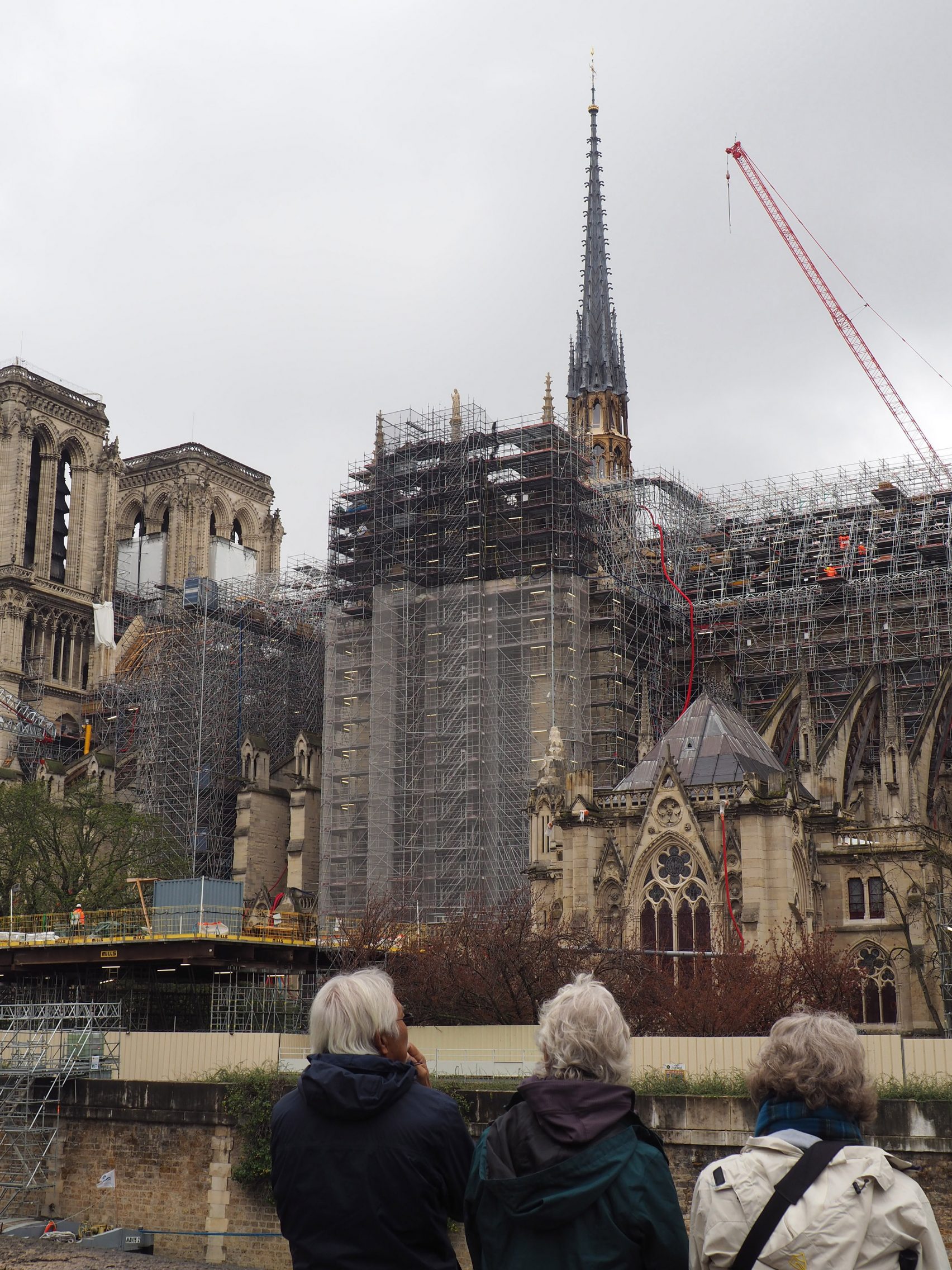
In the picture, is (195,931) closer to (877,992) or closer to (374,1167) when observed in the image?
(877,992)

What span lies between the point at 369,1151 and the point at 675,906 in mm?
36386

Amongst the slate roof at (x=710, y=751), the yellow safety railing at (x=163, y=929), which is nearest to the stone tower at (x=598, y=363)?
the slate roof at (x=710, y=751)

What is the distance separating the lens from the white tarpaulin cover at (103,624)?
292 ft

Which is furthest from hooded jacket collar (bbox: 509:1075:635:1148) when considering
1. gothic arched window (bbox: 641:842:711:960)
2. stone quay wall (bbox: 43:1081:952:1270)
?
Answer: gothic arched window (bbox: 641:842:711:960)

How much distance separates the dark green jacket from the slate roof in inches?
1501

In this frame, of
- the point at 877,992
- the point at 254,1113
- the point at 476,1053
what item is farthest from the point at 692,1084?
the point at 877,992

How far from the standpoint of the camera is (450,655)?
197 feet

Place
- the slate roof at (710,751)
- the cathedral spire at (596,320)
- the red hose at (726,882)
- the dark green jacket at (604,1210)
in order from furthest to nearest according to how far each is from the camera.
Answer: the cathedral spire at (596,320) < the slate roof at (710,751) < the red hose at (726,882) < the dark green jacket at (604,1210)

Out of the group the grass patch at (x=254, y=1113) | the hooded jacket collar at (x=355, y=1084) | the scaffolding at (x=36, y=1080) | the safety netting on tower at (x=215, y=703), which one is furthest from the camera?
the safety netting on tower at (x=215, y=703)

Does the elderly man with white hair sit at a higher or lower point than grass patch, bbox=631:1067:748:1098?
higher

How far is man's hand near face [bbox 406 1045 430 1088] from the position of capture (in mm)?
6516

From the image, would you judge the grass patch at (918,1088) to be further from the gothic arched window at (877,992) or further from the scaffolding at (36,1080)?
the gothic arched window at (877,992)

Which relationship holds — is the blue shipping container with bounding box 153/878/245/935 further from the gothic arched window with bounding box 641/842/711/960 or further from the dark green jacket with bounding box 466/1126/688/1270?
the dark green jacket with bounding box 466/1126/688/1270

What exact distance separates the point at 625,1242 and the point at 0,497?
3370 inches
